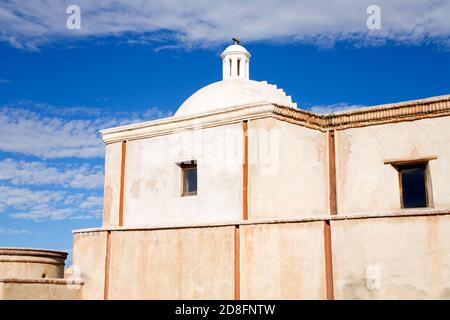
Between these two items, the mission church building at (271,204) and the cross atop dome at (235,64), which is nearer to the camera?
the mission church building at (271,204)

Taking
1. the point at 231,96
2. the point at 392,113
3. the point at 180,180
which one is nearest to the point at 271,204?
the point at 180,180

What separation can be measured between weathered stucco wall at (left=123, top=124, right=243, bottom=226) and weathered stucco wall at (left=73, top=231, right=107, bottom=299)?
104 cm

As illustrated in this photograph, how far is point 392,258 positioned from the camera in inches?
410

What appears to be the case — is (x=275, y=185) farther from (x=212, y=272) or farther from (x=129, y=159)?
(x=129, y=159)

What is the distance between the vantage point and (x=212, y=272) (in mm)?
12359

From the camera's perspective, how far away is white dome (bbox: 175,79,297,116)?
18.4 metres

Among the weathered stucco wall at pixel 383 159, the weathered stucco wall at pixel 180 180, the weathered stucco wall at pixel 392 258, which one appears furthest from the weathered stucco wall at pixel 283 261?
the weathered stucco wall at pixel 383 159

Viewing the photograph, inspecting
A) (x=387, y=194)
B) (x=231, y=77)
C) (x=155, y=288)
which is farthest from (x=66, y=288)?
(x=231, y=77)

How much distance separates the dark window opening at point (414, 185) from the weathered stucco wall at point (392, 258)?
109 inches

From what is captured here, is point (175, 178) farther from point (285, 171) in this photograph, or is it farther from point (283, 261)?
point (283, 261)

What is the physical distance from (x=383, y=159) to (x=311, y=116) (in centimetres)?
201

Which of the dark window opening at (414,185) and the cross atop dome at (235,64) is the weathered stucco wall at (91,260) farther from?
the cross atop dome at (235,64)

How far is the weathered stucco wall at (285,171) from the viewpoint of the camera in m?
13.1

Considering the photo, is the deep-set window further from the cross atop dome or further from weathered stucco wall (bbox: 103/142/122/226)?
the cross atop dome
